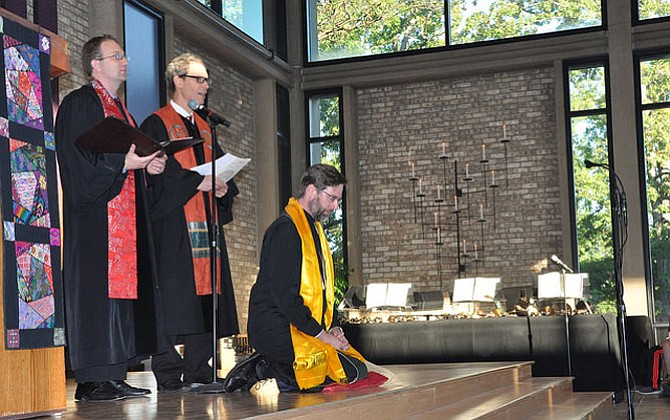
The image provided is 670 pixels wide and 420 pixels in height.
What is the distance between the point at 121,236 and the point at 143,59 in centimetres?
726

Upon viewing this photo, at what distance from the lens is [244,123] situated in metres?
14.1

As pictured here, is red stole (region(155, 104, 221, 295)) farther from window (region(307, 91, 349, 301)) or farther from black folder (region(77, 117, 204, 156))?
window (region(307, 91, 349, 301))

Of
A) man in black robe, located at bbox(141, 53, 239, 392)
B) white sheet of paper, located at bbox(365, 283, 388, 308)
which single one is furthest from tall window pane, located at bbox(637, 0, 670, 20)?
man in black robe, located at bbox(141, 53, 239, 392)

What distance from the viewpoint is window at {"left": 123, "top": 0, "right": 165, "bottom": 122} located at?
10688 mm

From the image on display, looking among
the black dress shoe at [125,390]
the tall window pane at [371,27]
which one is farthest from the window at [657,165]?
the black dress shoe at [125,390]

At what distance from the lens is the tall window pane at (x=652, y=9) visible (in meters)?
13.7

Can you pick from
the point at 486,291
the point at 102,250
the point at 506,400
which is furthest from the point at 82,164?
the point at 486,291

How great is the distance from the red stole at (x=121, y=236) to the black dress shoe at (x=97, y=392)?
40 cm

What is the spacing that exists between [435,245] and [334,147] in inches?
89.8

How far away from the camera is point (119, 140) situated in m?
3.77

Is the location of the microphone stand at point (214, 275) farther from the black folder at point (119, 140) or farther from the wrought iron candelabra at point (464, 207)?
the wrought iron candelabra at point (464, 207)

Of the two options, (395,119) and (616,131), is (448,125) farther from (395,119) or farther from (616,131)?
(616,131)

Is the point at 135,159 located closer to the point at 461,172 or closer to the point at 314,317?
the point at 314,317

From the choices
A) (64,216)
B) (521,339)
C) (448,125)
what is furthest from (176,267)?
(448,125)
